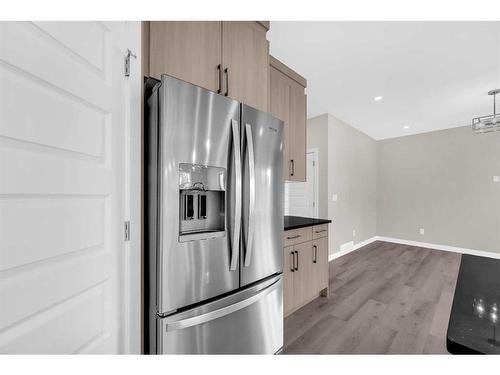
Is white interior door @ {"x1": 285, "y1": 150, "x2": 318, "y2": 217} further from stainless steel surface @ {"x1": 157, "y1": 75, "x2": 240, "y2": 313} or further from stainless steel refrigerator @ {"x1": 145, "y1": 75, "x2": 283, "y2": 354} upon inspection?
stainless steel surface @ {"x1": 157, "y1": 75, "x2": 240, "y2": 313}

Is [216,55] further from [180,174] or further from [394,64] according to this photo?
[394,64]

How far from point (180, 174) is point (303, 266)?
1.68 metres

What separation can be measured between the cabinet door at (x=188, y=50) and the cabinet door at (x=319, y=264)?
1878mm

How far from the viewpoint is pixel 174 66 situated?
116 centimetres

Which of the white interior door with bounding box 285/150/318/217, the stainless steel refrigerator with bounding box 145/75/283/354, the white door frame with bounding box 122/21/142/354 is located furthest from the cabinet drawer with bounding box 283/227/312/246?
the white interior door with bounding box 285/150/318/217

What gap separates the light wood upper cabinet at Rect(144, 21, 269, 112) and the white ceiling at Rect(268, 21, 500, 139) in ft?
1.51

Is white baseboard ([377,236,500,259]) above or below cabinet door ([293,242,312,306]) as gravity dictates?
below

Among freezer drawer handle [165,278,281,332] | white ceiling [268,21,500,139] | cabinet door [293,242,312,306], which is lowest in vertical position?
cabinet door [293,242,312,306]

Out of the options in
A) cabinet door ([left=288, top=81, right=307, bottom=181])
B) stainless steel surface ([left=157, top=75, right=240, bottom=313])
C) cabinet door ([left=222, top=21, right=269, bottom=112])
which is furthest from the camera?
cabinet door ([left=288, top=81, right=307, bottom=181])

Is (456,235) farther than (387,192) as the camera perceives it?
No

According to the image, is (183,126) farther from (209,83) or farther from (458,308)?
(458,308)

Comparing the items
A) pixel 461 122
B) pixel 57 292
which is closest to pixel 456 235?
pixel 461 122

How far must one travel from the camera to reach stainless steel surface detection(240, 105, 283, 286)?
49.1 inches
